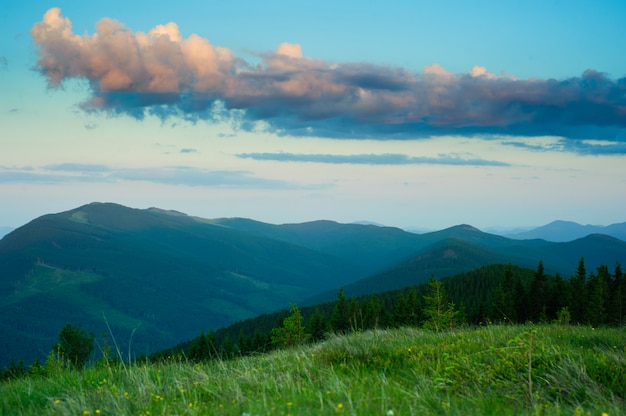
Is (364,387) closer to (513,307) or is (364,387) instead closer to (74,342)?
(513,307)

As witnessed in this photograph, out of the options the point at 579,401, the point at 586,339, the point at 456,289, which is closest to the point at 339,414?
the point at 579,401

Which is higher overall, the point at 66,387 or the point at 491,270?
the point at 66,387

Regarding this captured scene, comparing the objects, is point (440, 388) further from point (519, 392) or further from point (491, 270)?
point (491, 270)

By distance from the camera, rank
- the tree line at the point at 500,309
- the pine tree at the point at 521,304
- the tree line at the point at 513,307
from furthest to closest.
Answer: the pine tree at the point at 521,304 → the tree line at the point at 513,307 → the tree line at the point at 500,309

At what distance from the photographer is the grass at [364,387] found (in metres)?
6.05

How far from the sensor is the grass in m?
6.05

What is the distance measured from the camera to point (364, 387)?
7055 millimetres

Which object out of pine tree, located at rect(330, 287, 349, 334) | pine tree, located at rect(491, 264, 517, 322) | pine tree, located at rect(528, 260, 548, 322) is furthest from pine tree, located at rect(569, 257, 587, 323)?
pine tree, located at rect(330, 287, 349, 334)

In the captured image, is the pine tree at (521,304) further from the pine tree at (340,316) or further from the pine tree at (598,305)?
the pine tree at (340,316)

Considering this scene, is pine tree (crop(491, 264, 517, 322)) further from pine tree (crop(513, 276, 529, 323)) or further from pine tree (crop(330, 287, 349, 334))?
pine tree (crop(330, 287, 349, 334))

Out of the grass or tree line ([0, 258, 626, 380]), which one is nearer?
the grass

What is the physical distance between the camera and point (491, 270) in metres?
182

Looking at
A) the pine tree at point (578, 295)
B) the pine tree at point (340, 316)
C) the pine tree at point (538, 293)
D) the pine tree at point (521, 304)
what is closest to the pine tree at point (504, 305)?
the pine tree at point (521, 304)

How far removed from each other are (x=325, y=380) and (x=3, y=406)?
511 cm
